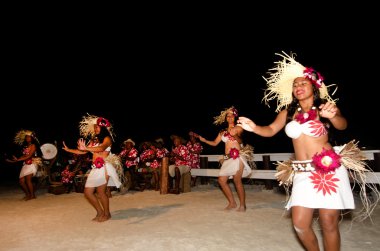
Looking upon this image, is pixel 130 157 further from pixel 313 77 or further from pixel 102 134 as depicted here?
pixel 313 77

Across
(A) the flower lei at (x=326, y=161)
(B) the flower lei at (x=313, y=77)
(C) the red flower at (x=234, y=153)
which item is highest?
(B) the flower lei at (x=313, y=77)

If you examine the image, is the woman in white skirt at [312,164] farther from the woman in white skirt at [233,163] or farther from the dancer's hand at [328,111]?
the woman in white skirt at [233,163]

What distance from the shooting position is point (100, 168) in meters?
5.49

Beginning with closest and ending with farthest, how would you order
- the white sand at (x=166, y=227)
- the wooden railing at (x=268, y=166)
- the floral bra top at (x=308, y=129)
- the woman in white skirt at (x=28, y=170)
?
the floral bra top at (x=308, y=129) → the white sand at (x=166, y=227) → the wooden railing at (x=268, y=166) → the woman in white skirt at (x=28, y=170)

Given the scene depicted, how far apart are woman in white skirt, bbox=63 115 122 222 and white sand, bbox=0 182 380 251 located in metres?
0.29

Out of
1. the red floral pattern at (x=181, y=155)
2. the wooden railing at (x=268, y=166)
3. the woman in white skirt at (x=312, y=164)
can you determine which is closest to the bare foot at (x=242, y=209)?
the wooden railing at (x=268, y=166)

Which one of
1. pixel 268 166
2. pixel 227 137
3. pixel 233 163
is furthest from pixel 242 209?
pixel 268 166

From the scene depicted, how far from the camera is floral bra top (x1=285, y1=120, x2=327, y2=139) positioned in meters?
2.85

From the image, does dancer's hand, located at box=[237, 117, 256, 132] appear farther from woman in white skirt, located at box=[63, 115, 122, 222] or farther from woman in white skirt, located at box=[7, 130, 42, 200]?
woman in white skirt, located at box=[7, 130, 42, 200]

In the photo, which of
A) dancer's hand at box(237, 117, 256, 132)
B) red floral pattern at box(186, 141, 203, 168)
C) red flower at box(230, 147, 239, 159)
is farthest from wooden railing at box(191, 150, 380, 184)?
dancer's hand at box(237, 117, 256, 132)

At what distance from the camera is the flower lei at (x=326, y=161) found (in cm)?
266

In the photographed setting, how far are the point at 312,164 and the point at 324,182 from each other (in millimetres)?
172

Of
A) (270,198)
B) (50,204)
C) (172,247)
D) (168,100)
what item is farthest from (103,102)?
(172,247)

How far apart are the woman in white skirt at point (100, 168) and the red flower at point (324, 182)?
11.6ft
